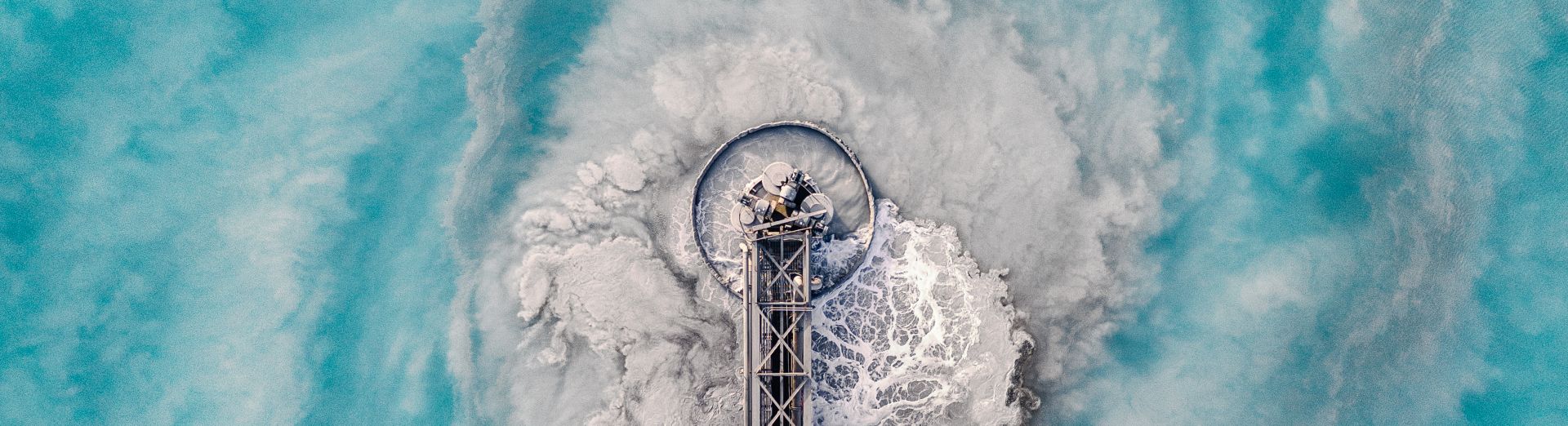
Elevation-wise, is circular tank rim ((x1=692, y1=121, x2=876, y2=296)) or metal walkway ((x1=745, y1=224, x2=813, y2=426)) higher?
circular tank rim ((x1=692, y1=121, x2=876, y2=296))

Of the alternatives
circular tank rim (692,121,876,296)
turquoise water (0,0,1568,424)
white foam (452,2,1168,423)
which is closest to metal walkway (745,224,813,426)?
circular tank rim (692,121,876,296)

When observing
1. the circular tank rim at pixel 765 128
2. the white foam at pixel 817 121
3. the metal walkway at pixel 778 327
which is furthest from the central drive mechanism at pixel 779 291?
the white foam at pixel 817 121

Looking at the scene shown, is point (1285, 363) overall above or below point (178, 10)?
below

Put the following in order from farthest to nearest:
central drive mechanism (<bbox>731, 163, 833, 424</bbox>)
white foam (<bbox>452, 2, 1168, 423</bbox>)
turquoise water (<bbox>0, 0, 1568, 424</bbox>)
Result: white foam (<bbox>452, 2, 1168, 423</bbox>) → turquoise water (<bbox>0, 0, 1568, 424</bbox>) → central drive mechanism (<bbox>731, 163, 833, 424</bbox>)

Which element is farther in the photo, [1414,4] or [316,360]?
[1414,4]

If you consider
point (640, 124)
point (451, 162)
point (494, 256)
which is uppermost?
point (640, 124)

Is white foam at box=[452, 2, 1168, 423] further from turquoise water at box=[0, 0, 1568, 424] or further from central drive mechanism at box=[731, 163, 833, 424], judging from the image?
central drive mechanism at box=[731, 163, 833, 424]

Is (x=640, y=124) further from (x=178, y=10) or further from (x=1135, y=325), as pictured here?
(x=1135, y=325)

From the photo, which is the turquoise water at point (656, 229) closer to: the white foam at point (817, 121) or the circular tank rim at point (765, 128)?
the white foam at point (817, 121)

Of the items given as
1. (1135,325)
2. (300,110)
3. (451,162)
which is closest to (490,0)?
(451,162)
